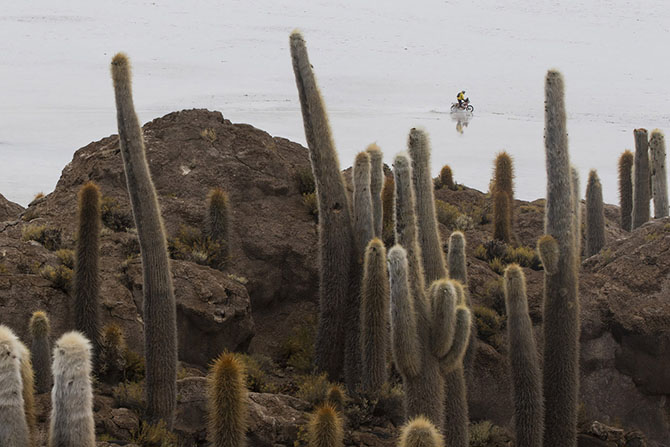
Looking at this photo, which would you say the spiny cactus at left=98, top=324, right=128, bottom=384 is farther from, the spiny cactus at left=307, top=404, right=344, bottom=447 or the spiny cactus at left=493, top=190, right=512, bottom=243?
the spiny cactus at left=493, top=190, right=512, bottom=243

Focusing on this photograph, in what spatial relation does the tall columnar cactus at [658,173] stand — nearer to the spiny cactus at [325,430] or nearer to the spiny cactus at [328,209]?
the spiny cactus at [328,209]

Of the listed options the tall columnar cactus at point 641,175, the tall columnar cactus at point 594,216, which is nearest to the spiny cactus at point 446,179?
the tall columnar cactus at point 594,216

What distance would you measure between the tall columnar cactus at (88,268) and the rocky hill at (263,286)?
602mm

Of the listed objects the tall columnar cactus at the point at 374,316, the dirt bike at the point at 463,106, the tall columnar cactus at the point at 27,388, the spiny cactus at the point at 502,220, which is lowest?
the tall columnar cactus at the point at 27,388

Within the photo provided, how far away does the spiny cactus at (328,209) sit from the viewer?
434 inches

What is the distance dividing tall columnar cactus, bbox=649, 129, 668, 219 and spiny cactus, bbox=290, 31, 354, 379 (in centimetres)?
667

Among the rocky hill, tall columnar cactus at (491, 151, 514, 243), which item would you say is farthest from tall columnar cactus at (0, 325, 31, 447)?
tall columnar cactus at (491, 151, 514, 243)

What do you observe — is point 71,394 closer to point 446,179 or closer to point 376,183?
point 376,183

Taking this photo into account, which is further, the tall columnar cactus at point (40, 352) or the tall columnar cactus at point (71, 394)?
the tall columnar cactus at point (40, 352)

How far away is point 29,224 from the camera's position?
12719 mm

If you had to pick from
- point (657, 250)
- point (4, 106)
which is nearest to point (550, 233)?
point (657, 250)

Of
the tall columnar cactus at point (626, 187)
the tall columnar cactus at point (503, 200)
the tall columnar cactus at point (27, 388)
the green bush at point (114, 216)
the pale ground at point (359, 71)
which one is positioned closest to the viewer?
the tall columnar cactus at point (27, 388)

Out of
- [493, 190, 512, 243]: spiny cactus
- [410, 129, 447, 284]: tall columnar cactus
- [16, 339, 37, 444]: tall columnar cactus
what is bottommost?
[16, 339, 37, 444]: tall columnar cactus

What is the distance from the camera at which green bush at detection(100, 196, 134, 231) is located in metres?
12.9
